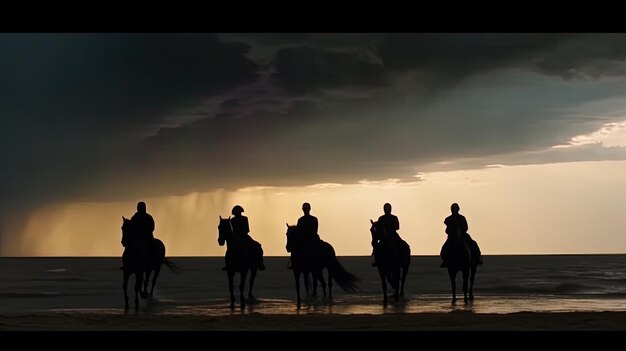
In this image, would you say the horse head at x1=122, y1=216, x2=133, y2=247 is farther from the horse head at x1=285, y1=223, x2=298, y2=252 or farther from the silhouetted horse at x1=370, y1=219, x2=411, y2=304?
the silhouetted horse at x1=370, y1=219, x2=411, y2=304

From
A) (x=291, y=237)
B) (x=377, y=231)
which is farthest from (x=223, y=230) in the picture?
(x=377, y=231)

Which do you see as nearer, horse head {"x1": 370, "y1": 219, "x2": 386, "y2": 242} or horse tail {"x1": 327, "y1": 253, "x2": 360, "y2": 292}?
horse head {"x1": 370, "y1": 219, "x2": 386, "y2": 242}

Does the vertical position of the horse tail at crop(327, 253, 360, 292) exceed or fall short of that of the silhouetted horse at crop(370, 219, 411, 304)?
it falls short

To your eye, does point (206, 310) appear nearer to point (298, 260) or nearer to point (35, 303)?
point (298, 260)

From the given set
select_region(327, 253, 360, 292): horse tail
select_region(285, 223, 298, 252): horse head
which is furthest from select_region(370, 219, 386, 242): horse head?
select_region(327, 253, 360, 292): horse tail

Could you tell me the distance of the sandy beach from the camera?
13.6 m

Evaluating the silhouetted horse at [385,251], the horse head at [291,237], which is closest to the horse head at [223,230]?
the horse head at [291,237]

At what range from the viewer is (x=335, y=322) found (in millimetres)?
14445

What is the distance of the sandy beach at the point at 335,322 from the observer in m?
13.6

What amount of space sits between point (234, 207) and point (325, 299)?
5456mm
